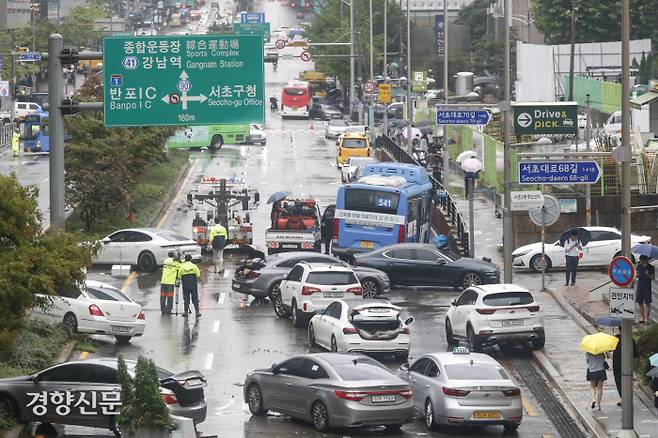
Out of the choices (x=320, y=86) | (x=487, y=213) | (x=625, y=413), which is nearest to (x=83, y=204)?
(x=487, y=213)

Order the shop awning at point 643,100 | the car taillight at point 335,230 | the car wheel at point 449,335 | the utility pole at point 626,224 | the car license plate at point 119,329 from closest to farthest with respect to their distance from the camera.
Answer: the utility pole at point 626,224 → the car license plate at point 119,329 → the car wheel at point 449,335 → the car taillight at point 335,230 → the shop awning at point 643,100

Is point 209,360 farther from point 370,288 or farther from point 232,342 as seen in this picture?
point 370,288

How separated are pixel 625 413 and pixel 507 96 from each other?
15294mm

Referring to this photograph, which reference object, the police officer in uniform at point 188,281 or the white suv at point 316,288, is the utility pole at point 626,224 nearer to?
the white suv at point 316,288

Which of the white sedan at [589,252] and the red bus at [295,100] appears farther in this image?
the red bus at [295,100]

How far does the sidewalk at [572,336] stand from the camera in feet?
85.7

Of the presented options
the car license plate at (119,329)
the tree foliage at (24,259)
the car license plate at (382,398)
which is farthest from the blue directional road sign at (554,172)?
the tree foliage at (24,259)

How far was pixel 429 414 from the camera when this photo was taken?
25281 millimetres

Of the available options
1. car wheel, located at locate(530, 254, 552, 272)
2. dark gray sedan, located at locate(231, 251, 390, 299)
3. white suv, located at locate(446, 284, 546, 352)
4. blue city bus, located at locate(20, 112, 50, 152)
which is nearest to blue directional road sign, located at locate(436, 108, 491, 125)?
car wheel, located at locate(530, 254, 552, 272)

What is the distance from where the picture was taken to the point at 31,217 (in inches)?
966

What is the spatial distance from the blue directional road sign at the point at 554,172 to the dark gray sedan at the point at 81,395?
44.7 feet

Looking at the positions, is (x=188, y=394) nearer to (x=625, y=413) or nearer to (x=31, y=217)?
(x=31, y=217)

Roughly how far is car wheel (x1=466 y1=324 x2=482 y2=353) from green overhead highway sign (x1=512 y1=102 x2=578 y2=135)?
25.8 feet

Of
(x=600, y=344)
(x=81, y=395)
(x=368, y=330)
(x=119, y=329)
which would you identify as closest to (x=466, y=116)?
(x=368, y=330)
